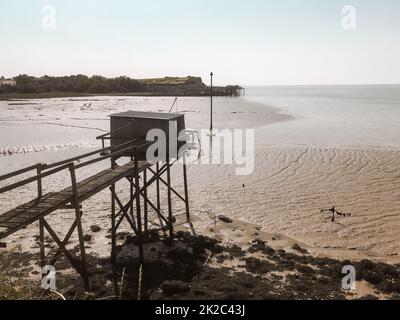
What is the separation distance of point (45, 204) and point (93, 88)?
9763 centimetres

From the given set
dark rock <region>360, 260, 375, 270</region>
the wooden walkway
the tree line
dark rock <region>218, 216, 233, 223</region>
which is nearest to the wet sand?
dark rock <region>218, 216, 233, 223</region>

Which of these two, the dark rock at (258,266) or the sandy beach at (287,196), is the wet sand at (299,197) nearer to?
the sandy beach at (287,196)

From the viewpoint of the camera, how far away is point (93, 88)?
100 meters

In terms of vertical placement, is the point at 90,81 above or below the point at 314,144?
above

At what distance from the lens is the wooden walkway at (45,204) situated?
689cm

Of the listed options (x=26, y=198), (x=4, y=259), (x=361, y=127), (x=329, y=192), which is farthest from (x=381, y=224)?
(x=361, y=127)

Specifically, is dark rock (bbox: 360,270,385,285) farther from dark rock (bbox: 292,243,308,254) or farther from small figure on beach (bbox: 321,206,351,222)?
small figure on beach (bbox: 321,206,351,222)

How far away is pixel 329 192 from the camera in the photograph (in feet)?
55.3

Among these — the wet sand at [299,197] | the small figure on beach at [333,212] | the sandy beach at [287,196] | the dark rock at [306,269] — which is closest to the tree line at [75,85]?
the sandy beach at [287,196]

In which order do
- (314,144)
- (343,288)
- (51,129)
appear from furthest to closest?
(51,129) → (314,144) → (343,288)

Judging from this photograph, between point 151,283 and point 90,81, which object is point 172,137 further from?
point 90,81

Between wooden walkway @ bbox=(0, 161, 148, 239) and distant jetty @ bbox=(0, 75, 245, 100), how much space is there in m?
77.6

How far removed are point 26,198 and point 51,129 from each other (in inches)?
813
